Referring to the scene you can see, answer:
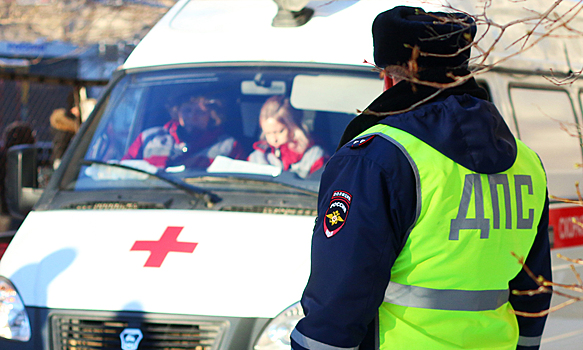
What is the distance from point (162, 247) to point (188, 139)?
90cm

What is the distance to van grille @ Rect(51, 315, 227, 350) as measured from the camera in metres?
2.63

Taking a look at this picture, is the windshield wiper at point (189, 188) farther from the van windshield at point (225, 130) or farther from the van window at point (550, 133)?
the van window at point (550, 133)

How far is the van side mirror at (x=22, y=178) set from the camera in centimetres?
359

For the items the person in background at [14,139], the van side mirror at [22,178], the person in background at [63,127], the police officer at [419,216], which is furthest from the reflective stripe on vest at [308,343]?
the person in background at [63,127]

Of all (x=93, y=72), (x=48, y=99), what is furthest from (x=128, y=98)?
(x=48, y=99)

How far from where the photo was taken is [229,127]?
3.57 metres

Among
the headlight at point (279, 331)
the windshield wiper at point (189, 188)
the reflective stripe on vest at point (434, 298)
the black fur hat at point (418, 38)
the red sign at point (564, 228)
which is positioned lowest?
the red sign at point (564, 228)

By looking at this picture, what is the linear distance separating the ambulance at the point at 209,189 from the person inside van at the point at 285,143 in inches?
1.5

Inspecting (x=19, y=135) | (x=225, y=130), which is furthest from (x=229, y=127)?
(x=19, y=135)

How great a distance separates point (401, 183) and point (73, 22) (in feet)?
30.0

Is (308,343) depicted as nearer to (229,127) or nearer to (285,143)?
(285,143)

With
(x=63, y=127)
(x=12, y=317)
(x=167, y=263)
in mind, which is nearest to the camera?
(x=167, y=263)

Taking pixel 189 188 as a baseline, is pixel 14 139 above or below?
below

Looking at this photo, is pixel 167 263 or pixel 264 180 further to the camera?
pixel 264 180
